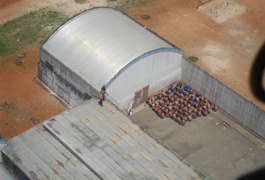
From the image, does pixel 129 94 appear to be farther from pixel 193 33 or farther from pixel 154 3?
pixel 154 3

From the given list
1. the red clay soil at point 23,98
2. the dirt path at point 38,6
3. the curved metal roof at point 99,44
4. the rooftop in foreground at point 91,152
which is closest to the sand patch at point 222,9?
the dirt path at point 38,6

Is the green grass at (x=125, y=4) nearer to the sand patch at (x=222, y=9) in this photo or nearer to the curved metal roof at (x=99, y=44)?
the sand patch at (x=222, y=9)

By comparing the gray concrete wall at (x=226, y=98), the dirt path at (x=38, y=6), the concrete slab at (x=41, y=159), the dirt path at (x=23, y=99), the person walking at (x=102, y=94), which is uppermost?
the person walking at (x=102, y=94)

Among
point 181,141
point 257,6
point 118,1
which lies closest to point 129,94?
point 181,141

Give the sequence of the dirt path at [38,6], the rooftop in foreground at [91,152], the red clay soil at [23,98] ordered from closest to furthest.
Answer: the rooftop in foreground at [91,152] < the red clay soil at [23,98] < the dirt path at [38,6]

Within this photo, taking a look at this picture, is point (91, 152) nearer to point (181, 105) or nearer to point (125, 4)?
point (181, 105)

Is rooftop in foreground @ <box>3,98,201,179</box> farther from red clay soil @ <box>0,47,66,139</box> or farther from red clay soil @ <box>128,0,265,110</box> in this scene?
red clay soil @ <box>128,0,265,110</box>

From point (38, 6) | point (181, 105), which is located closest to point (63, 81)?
point (181, 105)
